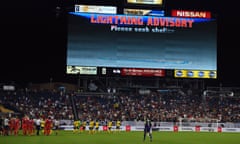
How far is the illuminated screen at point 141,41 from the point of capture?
200 ft

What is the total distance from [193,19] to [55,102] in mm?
21896

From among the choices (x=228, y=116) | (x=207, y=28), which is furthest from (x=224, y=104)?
(x=207, y=28)

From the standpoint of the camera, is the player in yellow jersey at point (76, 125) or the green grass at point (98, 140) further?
the player in yellow jersey at point (76, 125)

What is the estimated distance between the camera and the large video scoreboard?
6081cm

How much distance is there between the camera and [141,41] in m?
61.8

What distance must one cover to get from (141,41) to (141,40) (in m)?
0.13

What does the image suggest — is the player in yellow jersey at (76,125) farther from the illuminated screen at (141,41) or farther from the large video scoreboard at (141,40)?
the illuminated screen at (141,41)

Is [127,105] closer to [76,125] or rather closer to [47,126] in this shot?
[76,125]

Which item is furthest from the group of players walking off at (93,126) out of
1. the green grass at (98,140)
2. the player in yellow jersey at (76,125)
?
the green grass at (98,140)

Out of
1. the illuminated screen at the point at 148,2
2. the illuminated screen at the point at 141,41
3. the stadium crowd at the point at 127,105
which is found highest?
the illuminated screen at the point at 148,2

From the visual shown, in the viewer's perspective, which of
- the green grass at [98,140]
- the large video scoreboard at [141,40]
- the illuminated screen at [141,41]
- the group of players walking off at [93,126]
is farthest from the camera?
the illuminated screen at [141,41]

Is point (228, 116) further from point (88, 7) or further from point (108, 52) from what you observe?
point (88, 7)

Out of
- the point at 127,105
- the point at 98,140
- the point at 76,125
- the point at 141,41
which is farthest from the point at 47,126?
the point at 127,105

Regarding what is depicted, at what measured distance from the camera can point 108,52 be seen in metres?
61.2
